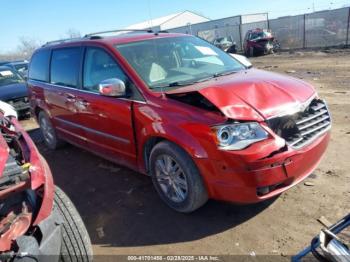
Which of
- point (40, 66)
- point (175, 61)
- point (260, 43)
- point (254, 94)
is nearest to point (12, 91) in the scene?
point (40, 66)

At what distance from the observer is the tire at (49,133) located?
248 inches

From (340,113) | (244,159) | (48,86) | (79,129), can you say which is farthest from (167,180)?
(340,113)

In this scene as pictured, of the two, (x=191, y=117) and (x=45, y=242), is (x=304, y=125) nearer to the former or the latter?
(x=191, y=117)

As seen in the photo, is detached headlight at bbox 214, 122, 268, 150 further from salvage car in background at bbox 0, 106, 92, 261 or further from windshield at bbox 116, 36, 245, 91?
salvage car in background at bbox 0, 106, 92, 261

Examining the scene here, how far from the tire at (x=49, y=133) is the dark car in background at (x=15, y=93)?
3.95m

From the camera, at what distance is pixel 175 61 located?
4.36 meters

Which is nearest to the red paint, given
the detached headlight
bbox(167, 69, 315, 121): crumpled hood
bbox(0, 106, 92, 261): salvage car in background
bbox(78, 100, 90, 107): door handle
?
bbox(0, 106, 92, 261): salvage car in background

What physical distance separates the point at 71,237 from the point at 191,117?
57.2 inches

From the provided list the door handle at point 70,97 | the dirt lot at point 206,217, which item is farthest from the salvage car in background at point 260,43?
the door handle at point 70,97

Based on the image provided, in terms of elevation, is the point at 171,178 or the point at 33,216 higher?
the point at 33,216

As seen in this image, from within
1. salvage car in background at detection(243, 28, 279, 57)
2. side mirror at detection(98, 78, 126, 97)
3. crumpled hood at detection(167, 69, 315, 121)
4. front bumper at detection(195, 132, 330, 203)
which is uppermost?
side mirror at detection(98, 78, 126, 97)

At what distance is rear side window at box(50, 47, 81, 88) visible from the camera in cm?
497

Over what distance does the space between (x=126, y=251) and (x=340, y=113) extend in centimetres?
522

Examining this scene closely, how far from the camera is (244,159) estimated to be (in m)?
3.04
